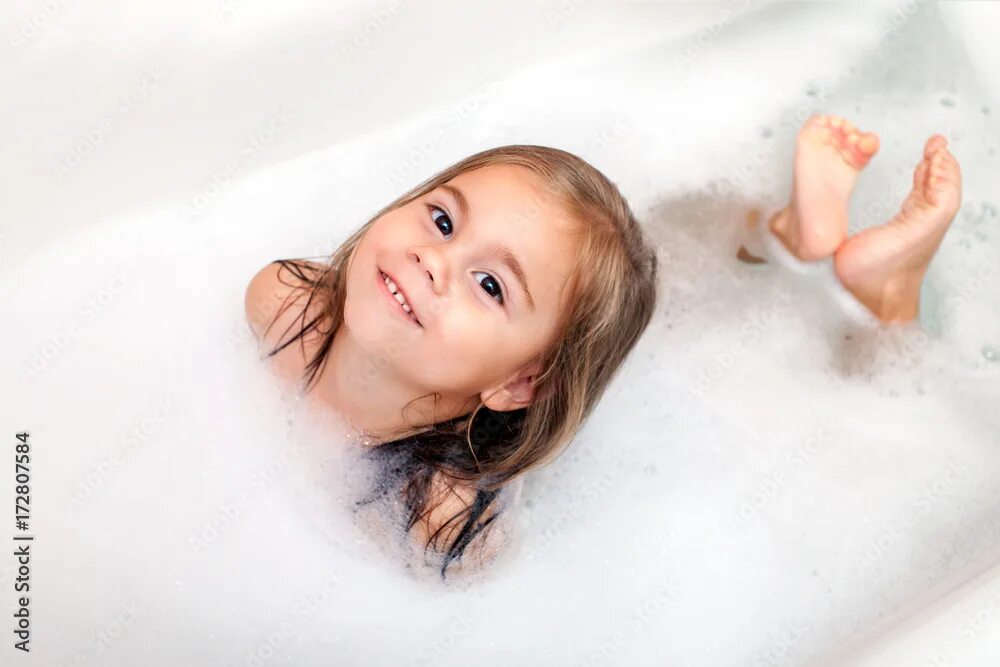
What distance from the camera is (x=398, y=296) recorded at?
2.88 feet

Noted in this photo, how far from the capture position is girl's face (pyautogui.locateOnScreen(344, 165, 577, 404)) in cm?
84

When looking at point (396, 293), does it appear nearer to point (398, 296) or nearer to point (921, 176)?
point (398, 296)

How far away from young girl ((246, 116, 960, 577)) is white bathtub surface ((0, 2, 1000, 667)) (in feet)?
0.26

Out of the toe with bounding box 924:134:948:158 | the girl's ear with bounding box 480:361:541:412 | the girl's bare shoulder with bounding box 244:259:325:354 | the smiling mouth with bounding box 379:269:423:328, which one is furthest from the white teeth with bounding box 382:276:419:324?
the toe with bounding box 924:134:948:158

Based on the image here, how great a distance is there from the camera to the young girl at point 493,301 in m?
0.86

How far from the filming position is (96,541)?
1.11 meters

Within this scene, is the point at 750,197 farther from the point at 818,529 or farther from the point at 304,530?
the point at 304,530

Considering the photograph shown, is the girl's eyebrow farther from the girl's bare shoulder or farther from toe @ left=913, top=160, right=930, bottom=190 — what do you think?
toe @ left=913, top=160, right=930, bottom=190

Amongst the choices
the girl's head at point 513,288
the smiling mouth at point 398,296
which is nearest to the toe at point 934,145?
the girl's head at point 513,288

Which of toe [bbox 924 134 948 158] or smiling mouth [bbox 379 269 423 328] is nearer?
smiling mouth [bbox 379 269 423 328]

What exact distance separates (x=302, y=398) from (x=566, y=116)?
1.84 ft

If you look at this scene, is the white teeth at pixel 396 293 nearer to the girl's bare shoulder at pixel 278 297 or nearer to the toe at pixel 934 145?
the girl's bare shoulder at pixel 278 297

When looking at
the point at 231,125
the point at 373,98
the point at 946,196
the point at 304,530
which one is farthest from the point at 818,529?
the point at 231,125

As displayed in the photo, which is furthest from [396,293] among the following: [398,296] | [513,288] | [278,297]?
[278,297]
